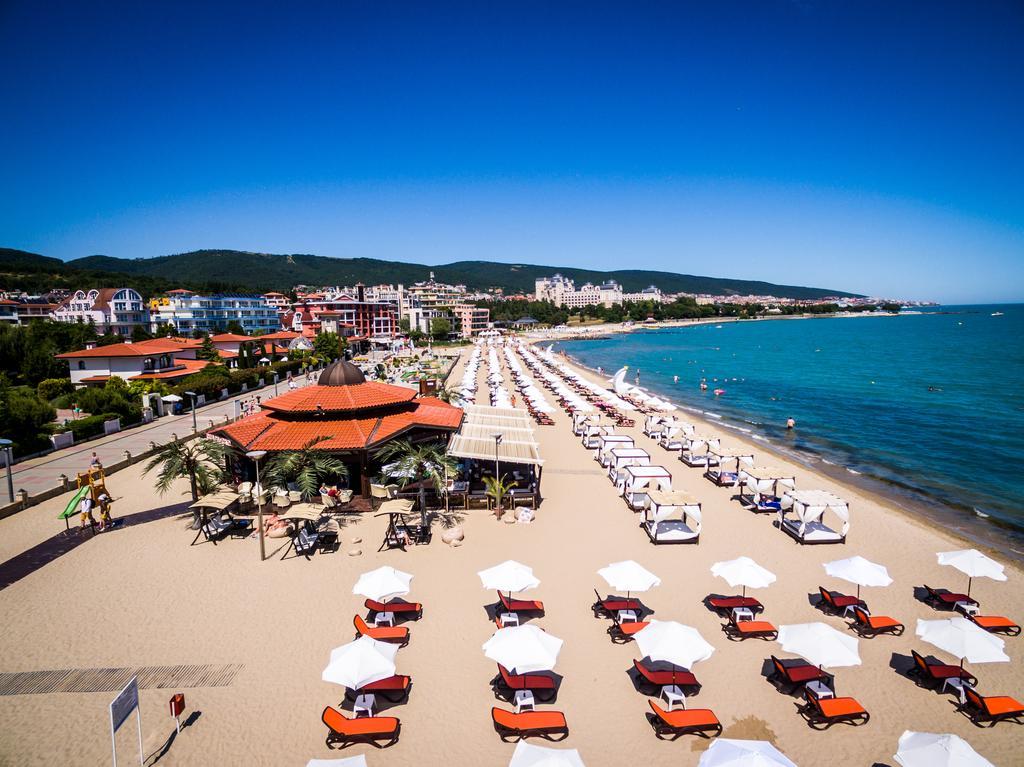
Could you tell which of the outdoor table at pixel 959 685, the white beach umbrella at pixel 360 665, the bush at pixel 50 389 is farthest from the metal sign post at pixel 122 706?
the bush at pixel 50 389

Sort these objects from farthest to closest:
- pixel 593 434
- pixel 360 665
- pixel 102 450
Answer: pixel 593 434
pixel 102 450
pixel 360 665

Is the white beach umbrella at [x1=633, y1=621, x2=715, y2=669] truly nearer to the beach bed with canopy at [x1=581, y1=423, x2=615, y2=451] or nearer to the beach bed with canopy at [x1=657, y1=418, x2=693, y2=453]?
the beach bed with canopy at [x1=581, y1=423, x2=615, y2=451]

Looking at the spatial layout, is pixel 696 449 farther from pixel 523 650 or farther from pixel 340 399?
pixel 523 650

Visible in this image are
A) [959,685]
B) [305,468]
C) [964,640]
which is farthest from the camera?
[305,468]

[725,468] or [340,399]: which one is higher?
[340,399]

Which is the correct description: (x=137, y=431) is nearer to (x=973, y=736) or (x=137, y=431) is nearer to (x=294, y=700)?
(x=294, y=700)

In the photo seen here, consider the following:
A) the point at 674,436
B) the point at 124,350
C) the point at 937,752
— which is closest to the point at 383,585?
the point at 937,752

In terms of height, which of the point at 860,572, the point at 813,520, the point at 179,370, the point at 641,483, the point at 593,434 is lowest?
the point at 813,520

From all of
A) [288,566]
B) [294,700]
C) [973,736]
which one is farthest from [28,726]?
[973,736]
